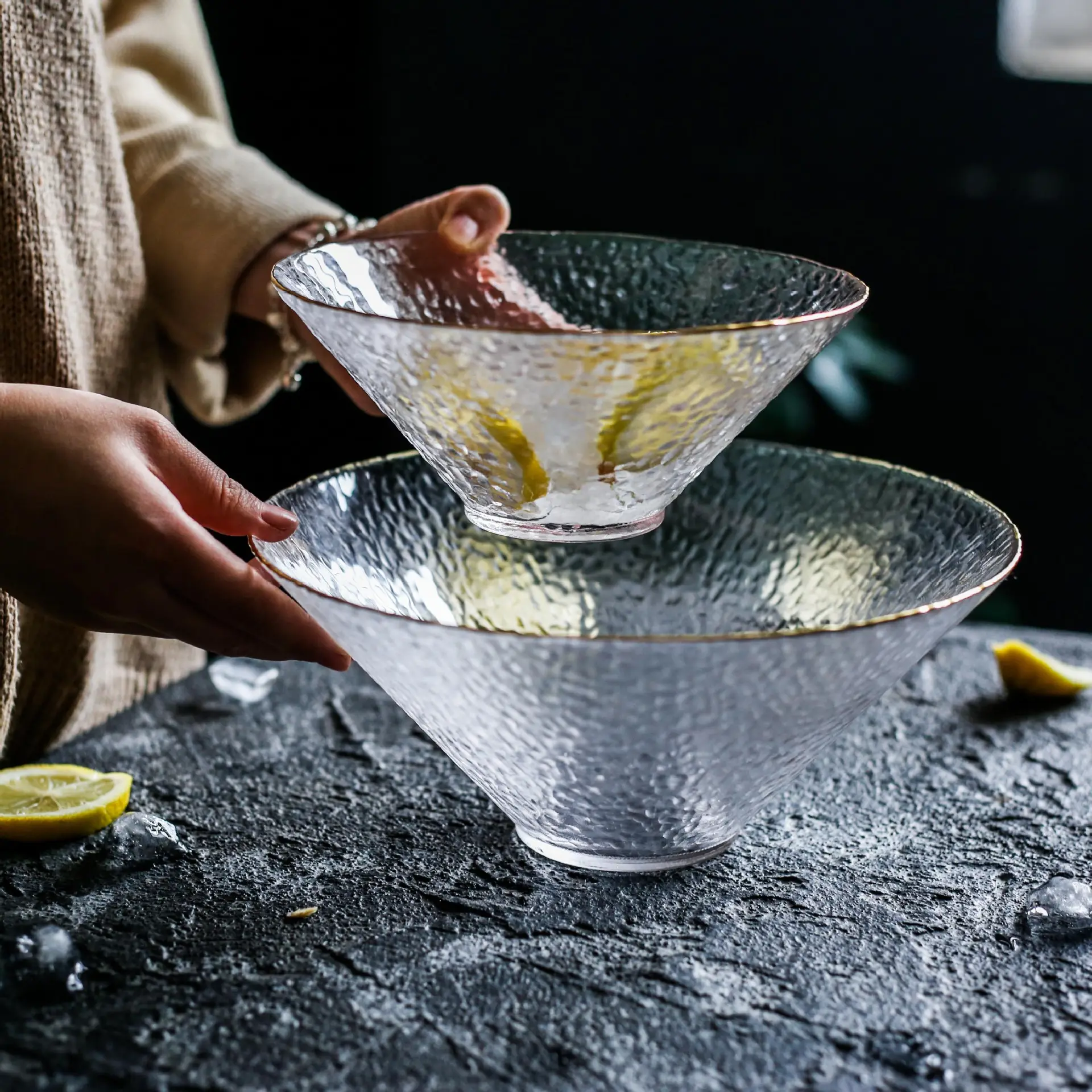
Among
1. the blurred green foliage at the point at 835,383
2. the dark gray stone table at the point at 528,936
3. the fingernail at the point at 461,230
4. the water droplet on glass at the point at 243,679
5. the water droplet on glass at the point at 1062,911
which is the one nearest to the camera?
the dark gray stone table at the point at 528,936

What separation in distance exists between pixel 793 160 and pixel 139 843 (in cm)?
172

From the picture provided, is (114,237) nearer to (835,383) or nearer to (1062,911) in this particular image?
(1062,911)

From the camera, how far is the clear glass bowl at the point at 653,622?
658 millimetres

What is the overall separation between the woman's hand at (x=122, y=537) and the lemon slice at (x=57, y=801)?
0.16 metres

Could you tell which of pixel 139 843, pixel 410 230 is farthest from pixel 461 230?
pixel 139 843

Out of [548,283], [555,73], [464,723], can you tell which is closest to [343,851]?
[464,723]

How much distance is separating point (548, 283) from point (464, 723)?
13.8 inches

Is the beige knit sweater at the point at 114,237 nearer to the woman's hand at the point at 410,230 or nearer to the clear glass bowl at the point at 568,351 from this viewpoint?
the woman's hand at the point at 410,230

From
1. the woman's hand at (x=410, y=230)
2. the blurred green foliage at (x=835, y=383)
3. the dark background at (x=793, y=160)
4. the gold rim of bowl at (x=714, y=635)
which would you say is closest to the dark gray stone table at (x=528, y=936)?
the gold rim of bowl at (x=714, y=635)

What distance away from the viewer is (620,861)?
30.5 inches

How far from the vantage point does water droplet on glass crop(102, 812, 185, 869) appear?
77 centimetres

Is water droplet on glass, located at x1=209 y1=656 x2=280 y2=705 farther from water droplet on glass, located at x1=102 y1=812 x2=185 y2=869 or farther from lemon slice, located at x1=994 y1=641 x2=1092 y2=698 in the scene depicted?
lemon slice, located at x1=994 y1=641 x2=1092 y2=698

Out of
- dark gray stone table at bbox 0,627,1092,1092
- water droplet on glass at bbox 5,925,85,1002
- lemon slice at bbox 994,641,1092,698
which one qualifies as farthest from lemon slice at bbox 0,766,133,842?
lemon slice at bbox 994,641,1092,698

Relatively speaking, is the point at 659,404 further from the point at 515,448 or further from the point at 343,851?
the point at 343,851
